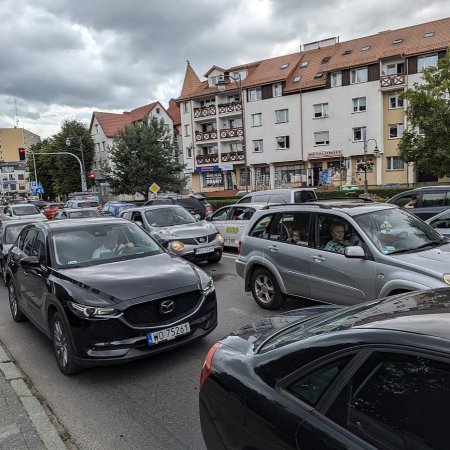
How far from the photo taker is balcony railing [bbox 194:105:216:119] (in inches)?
1961

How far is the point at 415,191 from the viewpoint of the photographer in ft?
36.9

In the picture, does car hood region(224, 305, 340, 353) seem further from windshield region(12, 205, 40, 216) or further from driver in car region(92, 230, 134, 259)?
windshield region(12, 205, 40, 216)

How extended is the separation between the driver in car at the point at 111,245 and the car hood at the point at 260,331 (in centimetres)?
305

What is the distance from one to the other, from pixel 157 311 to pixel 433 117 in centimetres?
2308

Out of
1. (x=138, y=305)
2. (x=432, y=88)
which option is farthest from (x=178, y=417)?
(x=432, y=88)

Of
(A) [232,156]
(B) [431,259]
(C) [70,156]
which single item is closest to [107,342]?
(B) [431,259]

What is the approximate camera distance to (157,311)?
172 inches

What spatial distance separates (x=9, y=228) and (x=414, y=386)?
1139 centimetres

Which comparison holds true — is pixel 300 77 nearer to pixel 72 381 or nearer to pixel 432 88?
pixel 432 88

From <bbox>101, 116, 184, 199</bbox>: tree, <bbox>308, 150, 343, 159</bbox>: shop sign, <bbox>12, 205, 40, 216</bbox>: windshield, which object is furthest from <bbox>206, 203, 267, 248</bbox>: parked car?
<bbox>308, 150, 343, 159</bbox>: shop sign

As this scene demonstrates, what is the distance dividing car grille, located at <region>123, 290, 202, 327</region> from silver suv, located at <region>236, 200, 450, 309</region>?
1950 millimetres

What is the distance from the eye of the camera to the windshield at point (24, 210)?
67.0 ft

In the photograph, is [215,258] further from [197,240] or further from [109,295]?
[109,295]

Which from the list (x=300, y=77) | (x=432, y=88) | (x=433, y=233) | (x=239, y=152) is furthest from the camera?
(x=239, y=152)
